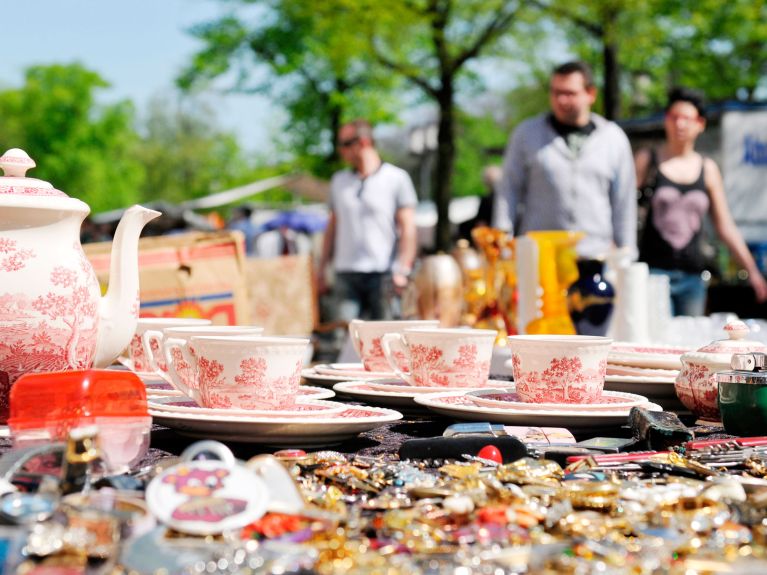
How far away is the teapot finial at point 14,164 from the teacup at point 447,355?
27.9 inches

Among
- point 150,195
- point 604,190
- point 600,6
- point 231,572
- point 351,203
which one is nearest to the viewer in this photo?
point 231,572

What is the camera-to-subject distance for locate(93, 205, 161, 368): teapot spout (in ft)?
5.15

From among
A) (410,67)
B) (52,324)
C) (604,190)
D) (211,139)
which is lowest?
(52,324)

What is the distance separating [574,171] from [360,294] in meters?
1.81

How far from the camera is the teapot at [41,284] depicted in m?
1.41

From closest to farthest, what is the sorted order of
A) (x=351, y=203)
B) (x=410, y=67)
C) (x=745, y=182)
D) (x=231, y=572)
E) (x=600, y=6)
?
1. (x=231, y=572)
2. (x=351, y=203)
3. (x=745, y=182)
4. (x=600, y=6)
5. (x=410, y=67)

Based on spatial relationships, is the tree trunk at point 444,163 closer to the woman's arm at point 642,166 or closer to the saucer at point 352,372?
the woman's arm at point 642,166

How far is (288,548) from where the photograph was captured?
791 mm

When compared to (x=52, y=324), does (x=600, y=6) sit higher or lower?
higher

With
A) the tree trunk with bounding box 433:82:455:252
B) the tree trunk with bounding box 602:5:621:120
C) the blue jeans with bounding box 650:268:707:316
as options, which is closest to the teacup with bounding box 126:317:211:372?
the blue jeans with bounding box 650:268:707:316

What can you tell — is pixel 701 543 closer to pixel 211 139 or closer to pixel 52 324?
pixel 52 324

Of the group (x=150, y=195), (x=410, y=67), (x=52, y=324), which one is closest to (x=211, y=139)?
(x=150, y=195)

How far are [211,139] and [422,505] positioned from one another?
54.2 meters

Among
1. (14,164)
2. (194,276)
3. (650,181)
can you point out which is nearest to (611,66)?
(650,181)
